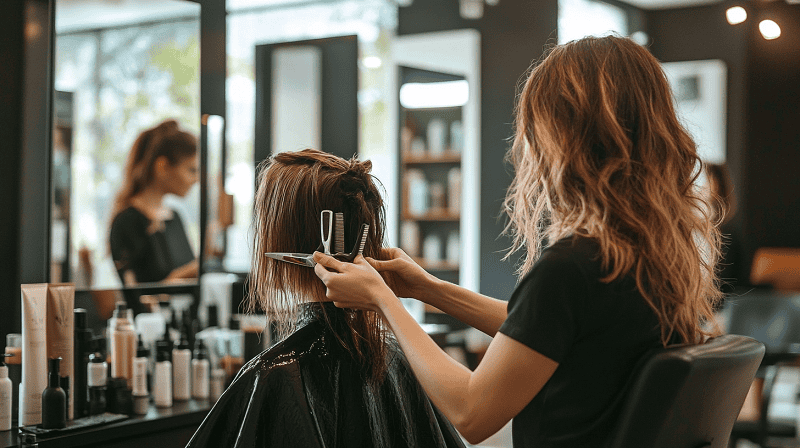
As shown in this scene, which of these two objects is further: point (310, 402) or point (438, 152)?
point (438, 152)

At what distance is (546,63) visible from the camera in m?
1.16

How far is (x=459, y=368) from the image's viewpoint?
1.16 meters

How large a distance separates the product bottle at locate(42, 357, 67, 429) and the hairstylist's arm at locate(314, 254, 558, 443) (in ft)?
2.55

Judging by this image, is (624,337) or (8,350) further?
(8,350)

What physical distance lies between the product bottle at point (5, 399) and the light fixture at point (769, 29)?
449 centimetres

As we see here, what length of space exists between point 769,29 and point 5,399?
4.55m

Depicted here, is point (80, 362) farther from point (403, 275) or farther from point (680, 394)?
point (680, 394)

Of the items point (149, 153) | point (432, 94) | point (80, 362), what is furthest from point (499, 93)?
point (80, 362)

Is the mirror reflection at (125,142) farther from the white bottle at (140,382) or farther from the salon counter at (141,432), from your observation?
the salon counter at (141,432)

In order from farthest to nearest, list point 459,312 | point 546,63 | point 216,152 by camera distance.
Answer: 1. point 216,152
2. point 459,312
3. point 546,63

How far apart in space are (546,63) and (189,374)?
4.62 feet

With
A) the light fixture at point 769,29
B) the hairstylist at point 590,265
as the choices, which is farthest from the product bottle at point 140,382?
the light fixture at point 769,29

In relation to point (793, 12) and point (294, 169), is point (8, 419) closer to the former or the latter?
point (294, 169)

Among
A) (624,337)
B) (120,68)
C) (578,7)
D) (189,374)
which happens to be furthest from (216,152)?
(578,7)
